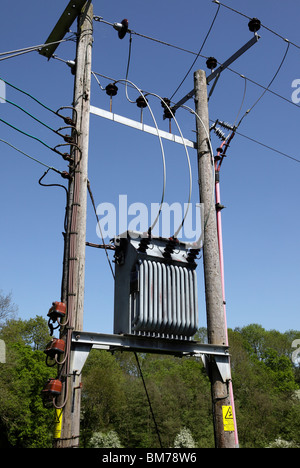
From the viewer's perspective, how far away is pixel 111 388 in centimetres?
3988

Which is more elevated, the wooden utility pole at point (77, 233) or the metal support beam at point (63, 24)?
the metal support beam at point (63, 24)

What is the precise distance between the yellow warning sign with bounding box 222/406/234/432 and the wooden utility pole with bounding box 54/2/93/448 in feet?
7.38

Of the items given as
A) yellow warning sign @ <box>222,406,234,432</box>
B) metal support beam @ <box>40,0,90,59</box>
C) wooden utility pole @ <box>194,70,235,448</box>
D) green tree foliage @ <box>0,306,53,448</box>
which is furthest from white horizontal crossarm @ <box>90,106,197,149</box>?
green tree foliage @ <box>0,306,53,448</box>

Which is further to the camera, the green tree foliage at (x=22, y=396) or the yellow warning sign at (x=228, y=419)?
the green tree foliage at (x=22, y=396)

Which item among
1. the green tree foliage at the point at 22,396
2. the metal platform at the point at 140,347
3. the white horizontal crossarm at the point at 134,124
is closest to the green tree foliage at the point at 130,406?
the green tree foliage at the point at 22,396

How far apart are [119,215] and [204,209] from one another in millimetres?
1532

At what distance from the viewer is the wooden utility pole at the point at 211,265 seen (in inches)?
246

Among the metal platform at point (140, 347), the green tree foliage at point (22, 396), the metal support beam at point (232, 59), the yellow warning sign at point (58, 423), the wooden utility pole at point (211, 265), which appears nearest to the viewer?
the yellow warning sign at point (58, 423)

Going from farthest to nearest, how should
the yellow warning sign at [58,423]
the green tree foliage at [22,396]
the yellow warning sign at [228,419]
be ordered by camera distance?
the green tree foliage at [22,396] → the yellow warning sign at [228,419] → the yellow warning sign at [58,423]

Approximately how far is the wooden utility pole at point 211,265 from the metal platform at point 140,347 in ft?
A: 0.46

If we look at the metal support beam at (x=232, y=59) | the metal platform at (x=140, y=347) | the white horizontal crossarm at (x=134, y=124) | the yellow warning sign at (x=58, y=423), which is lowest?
the yellow warning sign at (x=58, y=423)

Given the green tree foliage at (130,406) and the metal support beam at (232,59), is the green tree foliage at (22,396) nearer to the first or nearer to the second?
the green tree foliage at (130,406)

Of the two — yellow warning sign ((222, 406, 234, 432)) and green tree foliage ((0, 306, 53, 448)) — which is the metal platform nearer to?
yellow warning sign ((222, 406, 234, 432))
